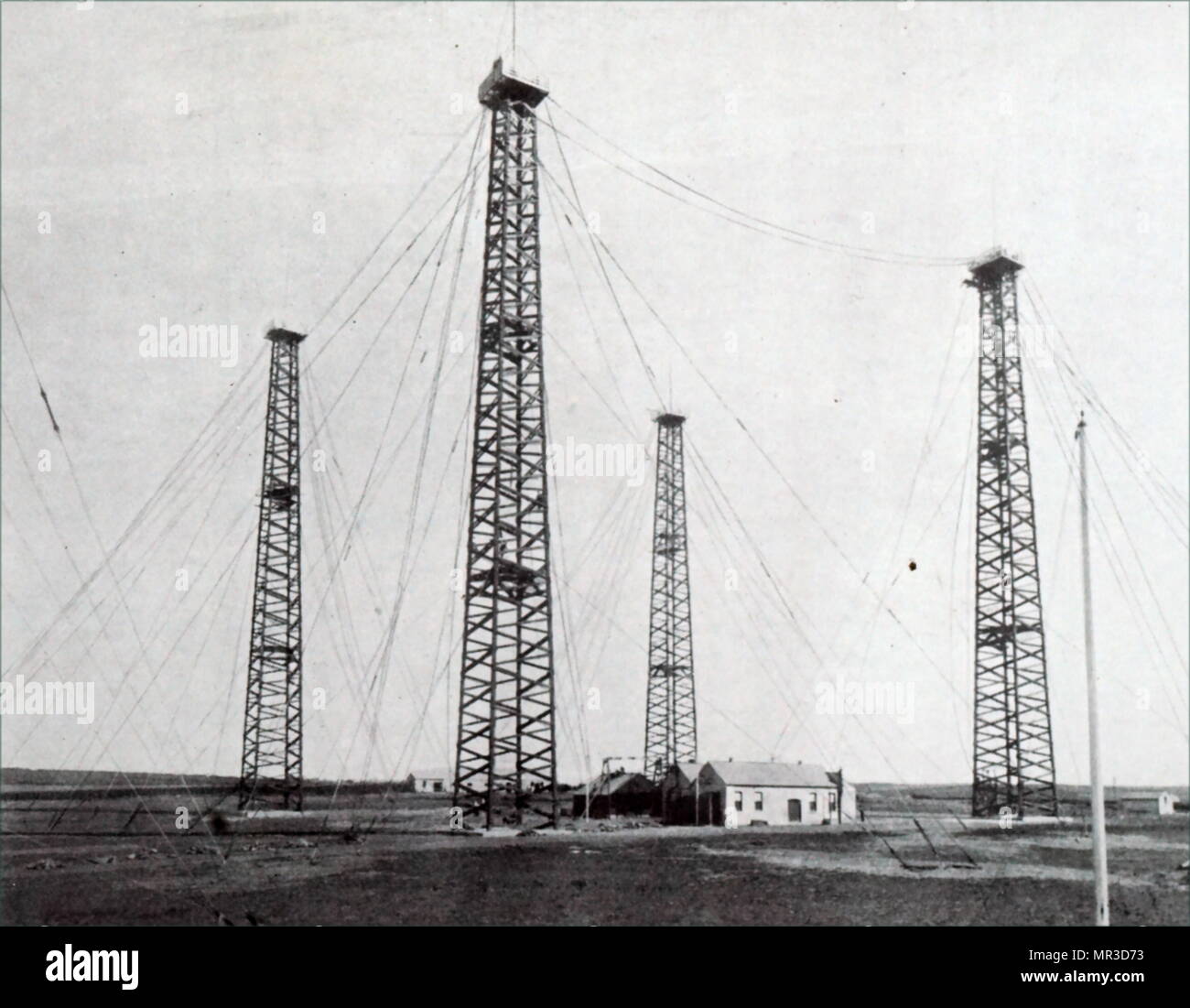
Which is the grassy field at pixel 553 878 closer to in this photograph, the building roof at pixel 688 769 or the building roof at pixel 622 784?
the building roof at pixel 688 769

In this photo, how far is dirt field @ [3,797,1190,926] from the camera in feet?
45.0

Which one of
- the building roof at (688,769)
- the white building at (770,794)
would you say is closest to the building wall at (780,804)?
the white building at (770,794)

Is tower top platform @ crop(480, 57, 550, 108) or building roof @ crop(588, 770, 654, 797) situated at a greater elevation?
tower top platform @ crop(480, 57, 550, 108)

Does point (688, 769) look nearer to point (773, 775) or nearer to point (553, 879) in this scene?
point (773, 775)

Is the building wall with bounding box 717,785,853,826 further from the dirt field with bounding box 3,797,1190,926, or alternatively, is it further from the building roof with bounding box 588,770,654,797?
the dirt field with bounding box 3,797,1190,926

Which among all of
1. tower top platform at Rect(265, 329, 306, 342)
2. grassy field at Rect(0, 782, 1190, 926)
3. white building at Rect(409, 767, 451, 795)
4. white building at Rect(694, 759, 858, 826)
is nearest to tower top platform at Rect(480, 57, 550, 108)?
tower top platform at Rect(265, 329, 306, 342)

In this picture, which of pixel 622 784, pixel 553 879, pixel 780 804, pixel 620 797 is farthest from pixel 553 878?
pixel 622 784

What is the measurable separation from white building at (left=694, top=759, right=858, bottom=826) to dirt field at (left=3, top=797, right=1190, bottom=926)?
8845mm

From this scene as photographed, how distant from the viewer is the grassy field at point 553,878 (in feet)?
45.1

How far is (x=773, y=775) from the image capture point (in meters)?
36.4

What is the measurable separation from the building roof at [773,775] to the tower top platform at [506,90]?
23.2m

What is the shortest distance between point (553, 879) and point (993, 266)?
57.3 ft
